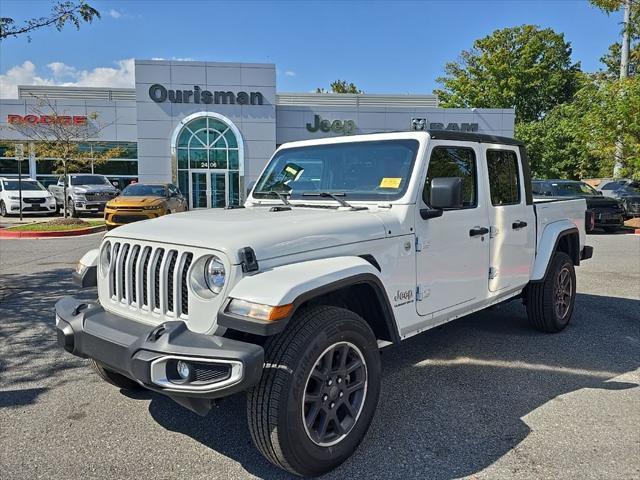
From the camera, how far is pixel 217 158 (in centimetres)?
2698

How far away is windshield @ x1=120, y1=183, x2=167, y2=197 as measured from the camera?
16766mm

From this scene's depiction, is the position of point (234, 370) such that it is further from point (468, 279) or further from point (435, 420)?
point (468, 279)

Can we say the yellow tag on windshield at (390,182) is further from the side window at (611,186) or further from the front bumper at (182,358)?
the side window at (611,186)

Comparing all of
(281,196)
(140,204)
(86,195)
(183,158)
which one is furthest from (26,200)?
(281,196)

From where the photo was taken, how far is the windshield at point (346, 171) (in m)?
A: 3.77

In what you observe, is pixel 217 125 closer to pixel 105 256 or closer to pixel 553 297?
pixel 553 297

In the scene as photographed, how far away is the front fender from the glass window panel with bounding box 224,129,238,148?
81.8ft

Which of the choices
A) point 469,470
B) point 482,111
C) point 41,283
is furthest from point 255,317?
point 482,111

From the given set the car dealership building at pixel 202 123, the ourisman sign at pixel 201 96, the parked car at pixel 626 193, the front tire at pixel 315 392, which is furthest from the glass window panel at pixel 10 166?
the front tire at pixel 315 392

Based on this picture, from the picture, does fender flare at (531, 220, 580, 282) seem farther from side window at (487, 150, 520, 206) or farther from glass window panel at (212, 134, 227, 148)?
glass window panel at (212, 134, 227, 148)

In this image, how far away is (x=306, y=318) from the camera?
279 centimetres

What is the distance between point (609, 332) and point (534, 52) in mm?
39555

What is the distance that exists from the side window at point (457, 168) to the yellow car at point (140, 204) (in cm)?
1206

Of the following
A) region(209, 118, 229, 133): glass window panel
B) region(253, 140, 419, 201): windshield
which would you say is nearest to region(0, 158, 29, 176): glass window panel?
region(209, 118, 229, 133): glass window panel
